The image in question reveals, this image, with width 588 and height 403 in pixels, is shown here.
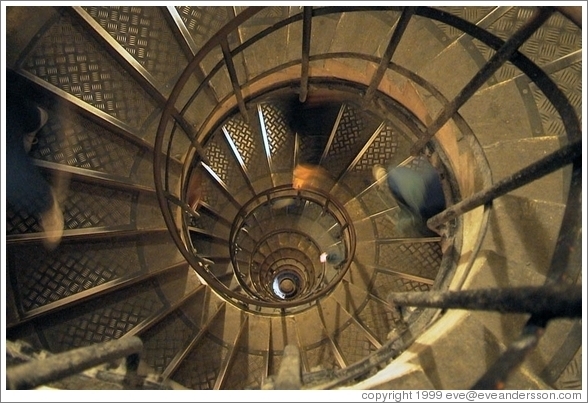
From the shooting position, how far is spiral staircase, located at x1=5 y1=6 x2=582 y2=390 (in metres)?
2.11

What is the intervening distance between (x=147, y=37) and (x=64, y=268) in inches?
82.4

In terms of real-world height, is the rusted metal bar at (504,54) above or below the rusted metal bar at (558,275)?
above

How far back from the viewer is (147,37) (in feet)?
11.0

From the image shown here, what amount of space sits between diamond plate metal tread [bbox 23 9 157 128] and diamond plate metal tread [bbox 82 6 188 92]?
0.17m

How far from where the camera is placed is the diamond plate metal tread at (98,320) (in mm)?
3518

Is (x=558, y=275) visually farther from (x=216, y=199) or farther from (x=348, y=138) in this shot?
(x=216, y=199)

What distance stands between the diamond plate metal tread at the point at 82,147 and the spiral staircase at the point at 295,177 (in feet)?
0.05

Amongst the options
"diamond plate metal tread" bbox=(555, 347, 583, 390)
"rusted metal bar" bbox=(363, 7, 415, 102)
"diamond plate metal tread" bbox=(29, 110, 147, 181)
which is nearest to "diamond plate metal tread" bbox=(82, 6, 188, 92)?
Answer: "diamond plate metal tread" bbox=(29, 110, 147, 181)

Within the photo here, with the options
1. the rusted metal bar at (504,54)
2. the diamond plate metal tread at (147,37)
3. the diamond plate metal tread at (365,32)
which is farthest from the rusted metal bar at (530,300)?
the diamond plate metal tread at (147,37)

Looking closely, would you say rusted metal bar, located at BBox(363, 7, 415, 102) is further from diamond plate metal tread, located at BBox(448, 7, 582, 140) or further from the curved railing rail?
diamond plate metal tread, located at BBox(448, 7, 582, 140)

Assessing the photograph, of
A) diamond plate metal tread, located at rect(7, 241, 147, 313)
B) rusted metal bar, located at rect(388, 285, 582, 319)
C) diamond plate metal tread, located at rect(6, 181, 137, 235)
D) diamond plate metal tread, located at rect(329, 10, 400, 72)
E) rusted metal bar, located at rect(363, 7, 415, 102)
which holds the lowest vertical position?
rusted metal bar, located at rect(388, 285, 582, 319)

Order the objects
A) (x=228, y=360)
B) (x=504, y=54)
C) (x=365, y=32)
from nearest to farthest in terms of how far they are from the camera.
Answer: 1. (x=504, y=54)
2. (x=365, y=32)
3. (x=228, y=360)

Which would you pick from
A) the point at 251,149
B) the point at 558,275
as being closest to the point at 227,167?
the point at 251,149

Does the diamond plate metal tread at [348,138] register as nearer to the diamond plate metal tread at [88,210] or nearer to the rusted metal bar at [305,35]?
the rusted metal bar at [305,35]
